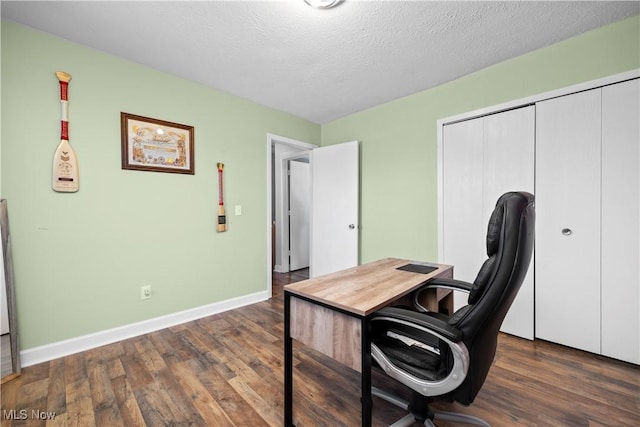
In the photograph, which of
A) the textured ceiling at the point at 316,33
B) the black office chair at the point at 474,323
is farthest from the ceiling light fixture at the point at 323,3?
the black office chair at the point at 474,323

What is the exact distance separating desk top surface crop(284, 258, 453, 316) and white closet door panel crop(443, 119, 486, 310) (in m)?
0.94

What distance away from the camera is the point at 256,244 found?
329 centimetres

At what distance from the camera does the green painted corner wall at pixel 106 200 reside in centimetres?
189

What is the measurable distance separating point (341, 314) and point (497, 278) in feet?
2.01

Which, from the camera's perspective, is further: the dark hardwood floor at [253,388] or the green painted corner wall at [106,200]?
the green painted corner wall at [106,200]

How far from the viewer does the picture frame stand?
232 centimetres

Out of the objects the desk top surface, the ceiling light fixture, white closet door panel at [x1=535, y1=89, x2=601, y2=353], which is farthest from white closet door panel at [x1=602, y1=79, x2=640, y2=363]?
the ceiling light fixture

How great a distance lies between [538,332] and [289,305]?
7.55 feet

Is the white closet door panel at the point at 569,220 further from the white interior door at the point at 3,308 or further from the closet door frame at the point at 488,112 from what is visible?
the white interior door at the point at 3,308

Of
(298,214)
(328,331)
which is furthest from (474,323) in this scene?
(298,214)

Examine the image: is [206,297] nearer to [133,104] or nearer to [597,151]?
[133,104]

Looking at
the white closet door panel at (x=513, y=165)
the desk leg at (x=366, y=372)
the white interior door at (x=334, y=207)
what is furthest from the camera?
the white interior door at (x=334, y=207)

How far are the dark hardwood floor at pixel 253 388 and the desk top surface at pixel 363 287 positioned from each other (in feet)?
2.35

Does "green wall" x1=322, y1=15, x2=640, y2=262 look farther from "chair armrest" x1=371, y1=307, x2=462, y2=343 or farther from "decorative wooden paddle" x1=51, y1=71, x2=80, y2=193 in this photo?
"decorative wooden paddle" x1=51, y1=71, x2=80, y2=193
